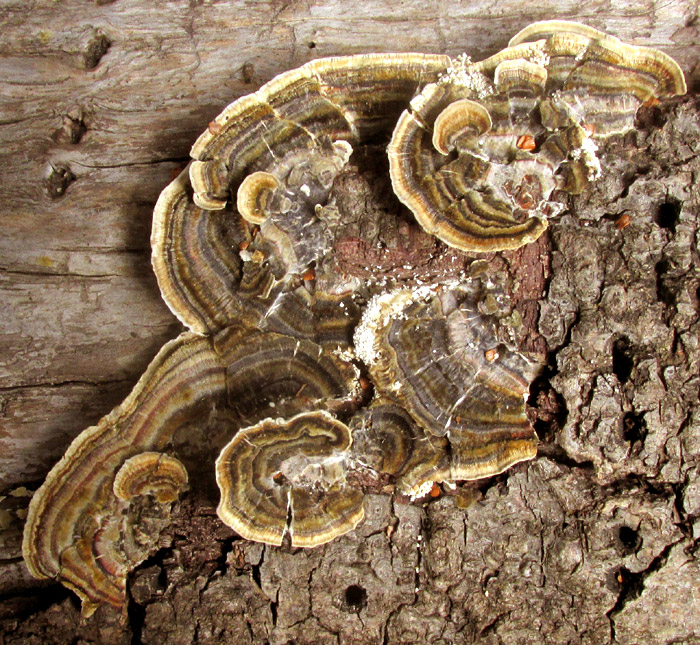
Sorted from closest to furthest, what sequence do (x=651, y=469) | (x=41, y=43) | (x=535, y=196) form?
1. (x=535, y=196)
2. (x=651, y=469)
3. (x=41, y=43)

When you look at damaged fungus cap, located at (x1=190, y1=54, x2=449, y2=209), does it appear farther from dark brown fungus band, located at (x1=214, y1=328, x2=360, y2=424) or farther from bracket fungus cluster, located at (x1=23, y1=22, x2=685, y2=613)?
dark brown fungus band, located at (x1=214, y1=328, x2=360, y2=424)

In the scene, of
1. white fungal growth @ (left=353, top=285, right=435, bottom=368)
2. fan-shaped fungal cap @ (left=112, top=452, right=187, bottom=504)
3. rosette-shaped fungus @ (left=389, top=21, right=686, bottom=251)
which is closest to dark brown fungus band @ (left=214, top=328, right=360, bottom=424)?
white fungal growth @ (left=353, top=285, right=435, bottom=368)

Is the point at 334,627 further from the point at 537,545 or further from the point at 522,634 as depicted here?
the point at 537,545

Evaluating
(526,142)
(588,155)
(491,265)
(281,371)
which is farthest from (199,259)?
(588,155)

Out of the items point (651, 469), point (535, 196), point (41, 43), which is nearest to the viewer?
point (535, 196)

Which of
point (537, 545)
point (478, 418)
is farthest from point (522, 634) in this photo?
point (478, 418)

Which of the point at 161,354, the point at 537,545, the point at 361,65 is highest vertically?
the point at 361,65

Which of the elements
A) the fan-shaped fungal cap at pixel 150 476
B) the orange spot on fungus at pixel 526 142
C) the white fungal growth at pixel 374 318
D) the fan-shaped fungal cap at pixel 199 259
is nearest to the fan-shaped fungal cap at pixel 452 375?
the white fungal growth at pixel 374 318
